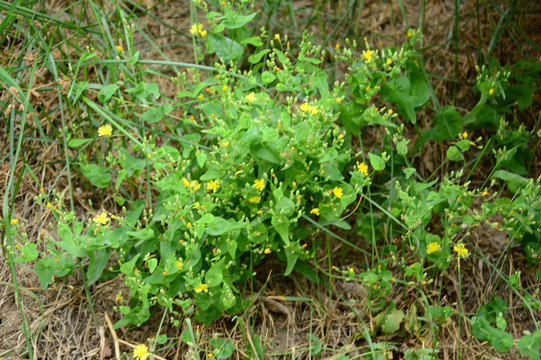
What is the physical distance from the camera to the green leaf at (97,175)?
8.13ft

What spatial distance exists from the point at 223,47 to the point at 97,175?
819 mm

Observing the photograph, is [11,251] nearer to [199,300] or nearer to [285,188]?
[199,300]

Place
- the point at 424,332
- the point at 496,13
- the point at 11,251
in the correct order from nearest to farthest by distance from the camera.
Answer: the point at 11,251 → the point at 424,332 → the point at 496,13

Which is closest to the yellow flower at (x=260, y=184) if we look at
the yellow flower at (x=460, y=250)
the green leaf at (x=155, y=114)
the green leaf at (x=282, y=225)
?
the green leaf at (x=282, y=225)

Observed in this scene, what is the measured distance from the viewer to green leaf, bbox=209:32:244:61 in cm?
242

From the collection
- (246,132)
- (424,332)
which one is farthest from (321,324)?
(246,132)

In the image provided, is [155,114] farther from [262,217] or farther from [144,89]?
[262,217]

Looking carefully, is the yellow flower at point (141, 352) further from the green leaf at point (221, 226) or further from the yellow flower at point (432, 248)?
the yellow flower at point (432, 248)

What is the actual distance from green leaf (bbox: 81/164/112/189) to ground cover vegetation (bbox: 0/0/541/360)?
0.01 meters

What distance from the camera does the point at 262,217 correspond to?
2137 mm

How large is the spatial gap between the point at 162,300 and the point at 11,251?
59 cm

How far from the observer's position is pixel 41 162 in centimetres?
267

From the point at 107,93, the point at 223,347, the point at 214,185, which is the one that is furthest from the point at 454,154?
the point at 107,93

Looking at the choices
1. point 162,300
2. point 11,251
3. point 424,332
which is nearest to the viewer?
point 11,251
